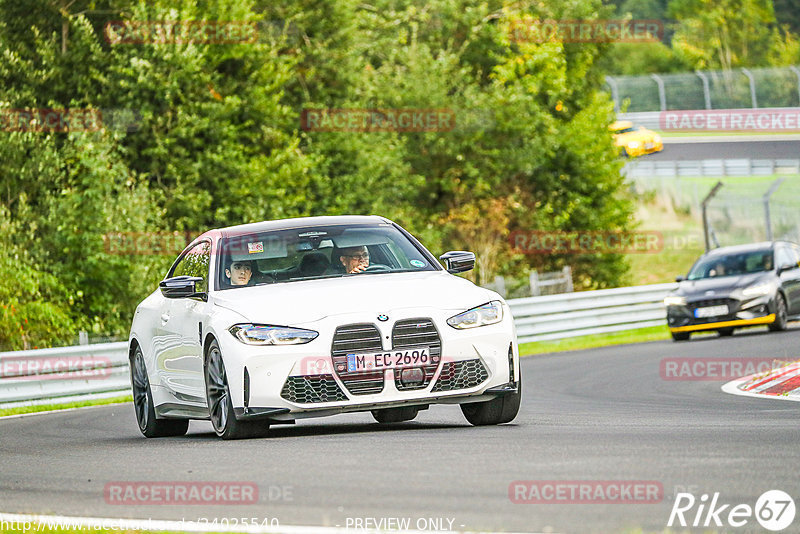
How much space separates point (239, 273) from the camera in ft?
35.3

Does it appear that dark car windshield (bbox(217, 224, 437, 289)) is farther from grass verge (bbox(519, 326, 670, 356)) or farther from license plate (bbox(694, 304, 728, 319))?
grass verge (bbox(519, 326, 670, 356))

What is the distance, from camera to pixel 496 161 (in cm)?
4450

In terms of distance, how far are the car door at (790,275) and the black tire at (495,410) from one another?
14466 mm

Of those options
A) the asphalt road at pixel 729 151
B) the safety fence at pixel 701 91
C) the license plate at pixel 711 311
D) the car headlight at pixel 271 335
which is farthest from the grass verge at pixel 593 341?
the safety fence at pixel 701 91

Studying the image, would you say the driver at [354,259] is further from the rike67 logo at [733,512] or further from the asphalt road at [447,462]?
the rike67 logo at [733,512]

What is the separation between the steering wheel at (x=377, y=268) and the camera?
10812 millimetres

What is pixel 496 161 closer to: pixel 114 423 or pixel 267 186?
pixel 267 186

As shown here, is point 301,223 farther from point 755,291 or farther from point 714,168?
point 714,168

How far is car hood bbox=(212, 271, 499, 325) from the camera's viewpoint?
9.75 m

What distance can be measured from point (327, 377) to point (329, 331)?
0.30 metres

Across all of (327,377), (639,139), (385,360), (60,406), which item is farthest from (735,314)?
(639,139)

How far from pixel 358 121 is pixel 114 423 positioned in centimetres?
2513

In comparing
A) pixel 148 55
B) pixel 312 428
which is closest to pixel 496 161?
pixel 148 55

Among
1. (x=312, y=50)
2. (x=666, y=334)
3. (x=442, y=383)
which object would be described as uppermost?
(x=312, y=50)
